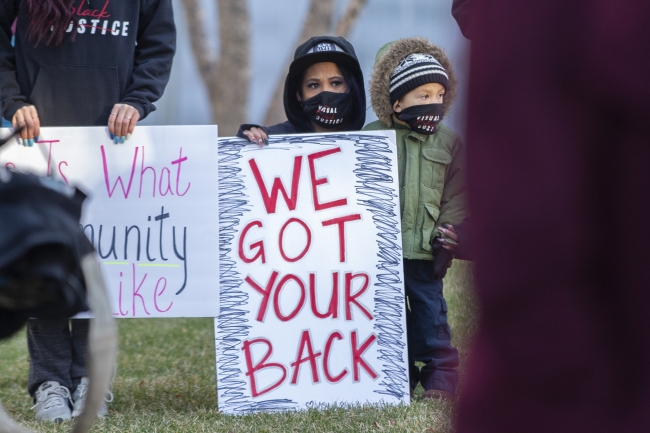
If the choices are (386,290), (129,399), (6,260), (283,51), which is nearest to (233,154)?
(386,290)

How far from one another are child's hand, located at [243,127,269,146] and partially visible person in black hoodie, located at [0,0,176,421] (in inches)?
16.2

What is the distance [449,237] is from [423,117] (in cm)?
52

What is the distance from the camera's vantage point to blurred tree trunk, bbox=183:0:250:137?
1357 cm

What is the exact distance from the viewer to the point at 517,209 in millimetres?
813

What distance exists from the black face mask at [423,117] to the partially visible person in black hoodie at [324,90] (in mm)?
257

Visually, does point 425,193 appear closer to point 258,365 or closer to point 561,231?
point 258,365

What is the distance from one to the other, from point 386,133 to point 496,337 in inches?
124

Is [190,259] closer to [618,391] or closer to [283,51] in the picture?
[618,391]

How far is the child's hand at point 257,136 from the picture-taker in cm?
391

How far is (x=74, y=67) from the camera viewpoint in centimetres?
373

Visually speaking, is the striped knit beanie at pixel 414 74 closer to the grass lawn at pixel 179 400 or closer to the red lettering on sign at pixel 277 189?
the red lettering on sign at pixel 277 189

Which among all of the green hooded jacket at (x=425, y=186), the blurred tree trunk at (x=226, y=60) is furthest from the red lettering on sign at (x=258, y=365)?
the blurred tree trunk at (x=226, y=60)

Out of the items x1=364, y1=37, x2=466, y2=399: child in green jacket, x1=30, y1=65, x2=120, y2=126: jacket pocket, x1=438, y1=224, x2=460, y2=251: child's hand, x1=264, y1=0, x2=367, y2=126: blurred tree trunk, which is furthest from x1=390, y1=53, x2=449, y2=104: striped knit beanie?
x1=264, y1=0, x2=367, y2=126: blurred tree trunk

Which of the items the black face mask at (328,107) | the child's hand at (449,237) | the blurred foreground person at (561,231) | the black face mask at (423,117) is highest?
the black face mask at (328,107)
